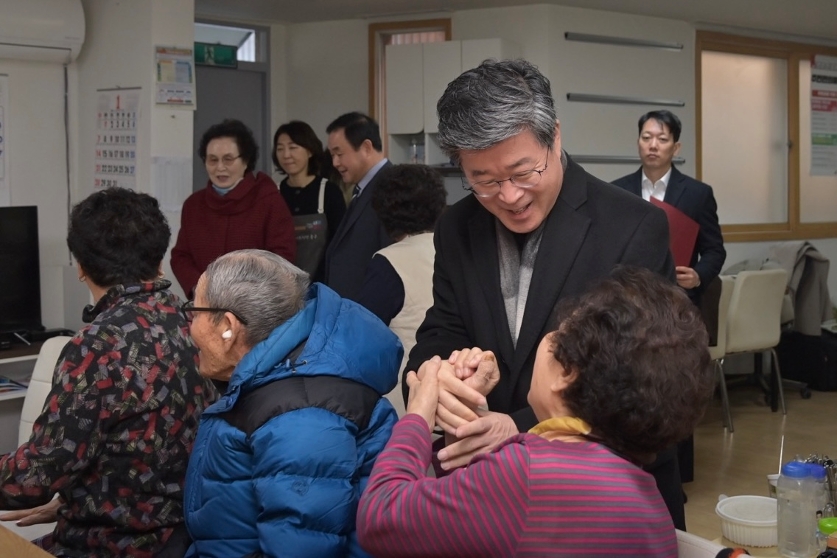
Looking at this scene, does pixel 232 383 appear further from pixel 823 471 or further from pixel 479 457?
pixel 823 471

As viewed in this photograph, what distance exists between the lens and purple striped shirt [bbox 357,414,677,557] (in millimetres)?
1244

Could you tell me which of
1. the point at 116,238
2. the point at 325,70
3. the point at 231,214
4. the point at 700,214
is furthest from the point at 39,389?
the point at 325,70

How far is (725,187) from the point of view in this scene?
7.88 metres

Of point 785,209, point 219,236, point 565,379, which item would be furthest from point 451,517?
point 785,209

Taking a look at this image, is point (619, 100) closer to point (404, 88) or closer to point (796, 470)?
point (404, 88)

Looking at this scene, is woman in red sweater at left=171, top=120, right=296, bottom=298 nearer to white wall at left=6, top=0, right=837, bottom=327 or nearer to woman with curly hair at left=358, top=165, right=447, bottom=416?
white wall at left=6, top=0, right=837, bottom=327

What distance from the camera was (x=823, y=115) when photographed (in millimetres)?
8398

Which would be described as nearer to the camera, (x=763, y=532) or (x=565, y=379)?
(x=565, y=379)

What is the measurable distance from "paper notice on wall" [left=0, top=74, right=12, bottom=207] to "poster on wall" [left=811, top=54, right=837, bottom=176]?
669 cm

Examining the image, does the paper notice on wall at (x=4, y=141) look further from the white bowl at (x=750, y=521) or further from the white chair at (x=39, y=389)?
the white bowl at (x=750, y=521)

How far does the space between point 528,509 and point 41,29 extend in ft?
13.2

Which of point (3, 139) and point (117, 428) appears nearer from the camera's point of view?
point (117, 428)

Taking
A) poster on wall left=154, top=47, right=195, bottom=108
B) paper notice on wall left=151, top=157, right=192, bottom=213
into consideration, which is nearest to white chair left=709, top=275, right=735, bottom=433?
paper notice on wall left=151, top=157, right=192, bottom=213

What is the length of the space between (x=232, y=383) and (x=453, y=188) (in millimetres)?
5077
